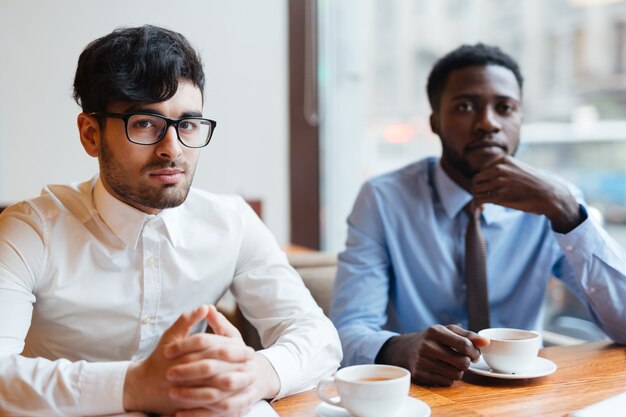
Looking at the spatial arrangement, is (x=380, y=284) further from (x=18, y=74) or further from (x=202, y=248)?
(x=18, y=74)

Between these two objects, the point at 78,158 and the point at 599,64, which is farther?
the point at 78,158

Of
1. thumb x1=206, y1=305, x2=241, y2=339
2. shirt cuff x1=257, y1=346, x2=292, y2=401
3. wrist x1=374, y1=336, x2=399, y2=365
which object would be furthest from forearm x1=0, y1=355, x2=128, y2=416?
wrist x1=374, y1=336, x2=399, y2=365

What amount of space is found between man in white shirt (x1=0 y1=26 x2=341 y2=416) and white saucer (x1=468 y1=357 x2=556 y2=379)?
277 mm

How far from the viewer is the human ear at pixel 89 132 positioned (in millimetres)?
1331

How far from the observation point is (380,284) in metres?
1.76

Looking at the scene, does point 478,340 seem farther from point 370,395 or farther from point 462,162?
point 462,162

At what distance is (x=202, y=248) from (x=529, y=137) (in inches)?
68.4

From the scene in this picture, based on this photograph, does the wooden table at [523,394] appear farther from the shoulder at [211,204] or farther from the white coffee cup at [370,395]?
the shoulder at [211,204]

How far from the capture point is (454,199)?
1.83 metres

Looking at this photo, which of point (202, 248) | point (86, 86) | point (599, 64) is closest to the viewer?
point (86, 86)

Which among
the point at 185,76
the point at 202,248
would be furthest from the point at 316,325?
the point at 185,76

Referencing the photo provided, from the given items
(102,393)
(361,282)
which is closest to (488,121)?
(361,282)

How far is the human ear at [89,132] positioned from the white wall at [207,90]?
1.56m

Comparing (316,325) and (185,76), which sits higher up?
(185,76)
